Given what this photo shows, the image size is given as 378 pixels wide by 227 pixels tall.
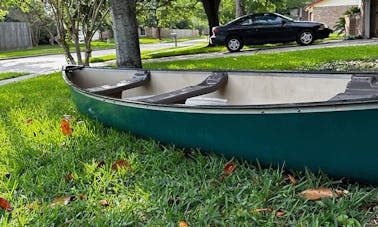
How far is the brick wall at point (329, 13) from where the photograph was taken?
1222 inches

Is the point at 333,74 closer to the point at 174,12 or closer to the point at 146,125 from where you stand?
the point at 146,125

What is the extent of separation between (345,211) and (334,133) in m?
0.40

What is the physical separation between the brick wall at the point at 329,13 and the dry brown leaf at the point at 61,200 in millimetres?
31862

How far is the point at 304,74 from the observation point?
125 inches

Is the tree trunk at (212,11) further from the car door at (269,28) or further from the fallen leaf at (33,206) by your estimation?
the fallen leaf at (33,206)

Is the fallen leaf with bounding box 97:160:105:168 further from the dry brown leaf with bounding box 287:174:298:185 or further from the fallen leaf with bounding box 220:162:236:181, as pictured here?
the dry brown leaf with bounding box 287:174:298:185

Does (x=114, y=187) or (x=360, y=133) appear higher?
(x=360, y=133)

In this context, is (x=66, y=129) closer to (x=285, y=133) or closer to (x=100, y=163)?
(x=100, y=163)

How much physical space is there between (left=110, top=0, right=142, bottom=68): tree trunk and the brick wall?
91.6 feet

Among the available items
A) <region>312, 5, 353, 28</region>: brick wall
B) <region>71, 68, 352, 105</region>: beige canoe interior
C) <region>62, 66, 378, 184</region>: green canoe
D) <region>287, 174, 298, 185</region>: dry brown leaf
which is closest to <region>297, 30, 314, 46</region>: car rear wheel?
<region>71, 68, 352, 105</region>: beige canoe interior

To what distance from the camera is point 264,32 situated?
48.8 ft

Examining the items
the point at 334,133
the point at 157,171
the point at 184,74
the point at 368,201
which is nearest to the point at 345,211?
the point at 368,201

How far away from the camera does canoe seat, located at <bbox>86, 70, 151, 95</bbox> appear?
151 inches

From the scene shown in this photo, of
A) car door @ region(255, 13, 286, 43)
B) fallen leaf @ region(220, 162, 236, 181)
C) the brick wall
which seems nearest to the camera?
fallen leaf @ region(220, 162, 236, 181)
